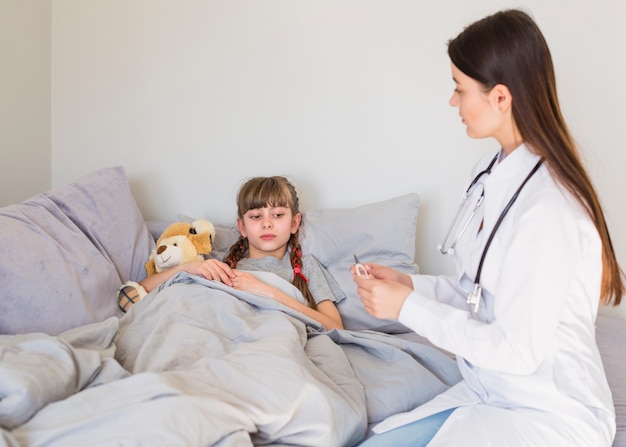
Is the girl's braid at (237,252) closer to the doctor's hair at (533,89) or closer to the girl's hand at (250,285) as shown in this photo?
the girl's hand at (250,285)

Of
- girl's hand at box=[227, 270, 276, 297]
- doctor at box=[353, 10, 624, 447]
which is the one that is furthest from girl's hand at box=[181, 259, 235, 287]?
doctor at box=[353, 10, 624, 447]

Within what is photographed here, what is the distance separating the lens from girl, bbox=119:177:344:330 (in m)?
1.83

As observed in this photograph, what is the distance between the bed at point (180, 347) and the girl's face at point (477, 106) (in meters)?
0.56

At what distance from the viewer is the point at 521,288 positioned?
1.04 meters

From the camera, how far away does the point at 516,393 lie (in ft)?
3.67

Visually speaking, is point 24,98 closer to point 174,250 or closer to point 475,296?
point 174,250

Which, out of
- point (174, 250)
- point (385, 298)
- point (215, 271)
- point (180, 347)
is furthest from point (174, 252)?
point (385, 298)

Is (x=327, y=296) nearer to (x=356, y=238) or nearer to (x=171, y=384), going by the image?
(x=356, y=238)

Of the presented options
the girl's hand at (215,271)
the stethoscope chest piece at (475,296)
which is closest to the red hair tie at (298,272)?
the girl's hand at (215,271)

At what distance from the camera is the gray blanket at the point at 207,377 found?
100 centimetres

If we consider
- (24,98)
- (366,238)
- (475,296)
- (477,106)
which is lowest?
(366,238)

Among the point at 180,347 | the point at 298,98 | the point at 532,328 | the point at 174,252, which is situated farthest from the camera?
the point at 298,98

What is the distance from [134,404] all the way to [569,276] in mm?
712

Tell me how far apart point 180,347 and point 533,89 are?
84cm
